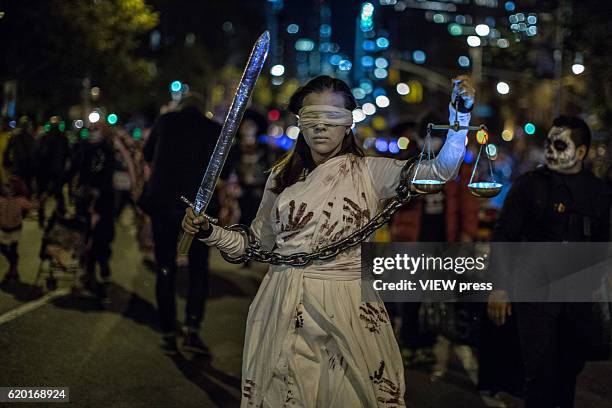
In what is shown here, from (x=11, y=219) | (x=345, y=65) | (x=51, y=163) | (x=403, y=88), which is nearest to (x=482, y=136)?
(x=11, y=219)

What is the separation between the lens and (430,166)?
4.02m

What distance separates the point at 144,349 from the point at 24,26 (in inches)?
127

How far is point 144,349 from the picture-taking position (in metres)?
7.82

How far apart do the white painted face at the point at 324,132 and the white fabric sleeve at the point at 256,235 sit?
30cm

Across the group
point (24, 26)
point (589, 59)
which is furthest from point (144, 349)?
point (589, 59)

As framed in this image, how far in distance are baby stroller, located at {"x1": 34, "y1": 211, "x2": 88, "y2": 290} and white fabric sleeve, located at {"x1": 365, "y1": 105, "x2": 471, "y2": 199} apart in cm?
546

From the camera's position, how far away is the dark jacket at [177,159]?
7.66 meters

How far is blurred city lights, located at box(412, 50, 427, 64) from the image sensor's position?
53.7m

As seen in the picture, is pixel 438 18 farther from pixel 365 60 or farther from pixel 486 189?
pixel 486 189

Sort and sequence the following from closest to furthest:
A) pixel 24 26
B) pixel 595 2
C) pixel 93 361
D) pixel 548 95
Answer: pixel 93 361, pixel 24 26, pixel 595 2, pixel 548 95

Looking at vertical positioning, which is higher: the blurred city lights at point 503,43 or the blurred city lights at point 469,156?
the blurred city lights at point 503,43

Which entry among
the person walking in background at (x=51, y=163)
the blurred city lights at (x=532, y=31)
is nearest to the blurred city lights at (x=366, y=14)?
the blurred city lights at (x=532, y=31)

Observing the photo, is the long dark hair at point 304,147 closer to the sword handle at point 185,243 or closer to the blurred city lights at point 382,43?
the sword handle at point 185,243

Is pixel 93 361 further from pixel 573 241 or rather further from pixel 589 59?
pixel 589 59
